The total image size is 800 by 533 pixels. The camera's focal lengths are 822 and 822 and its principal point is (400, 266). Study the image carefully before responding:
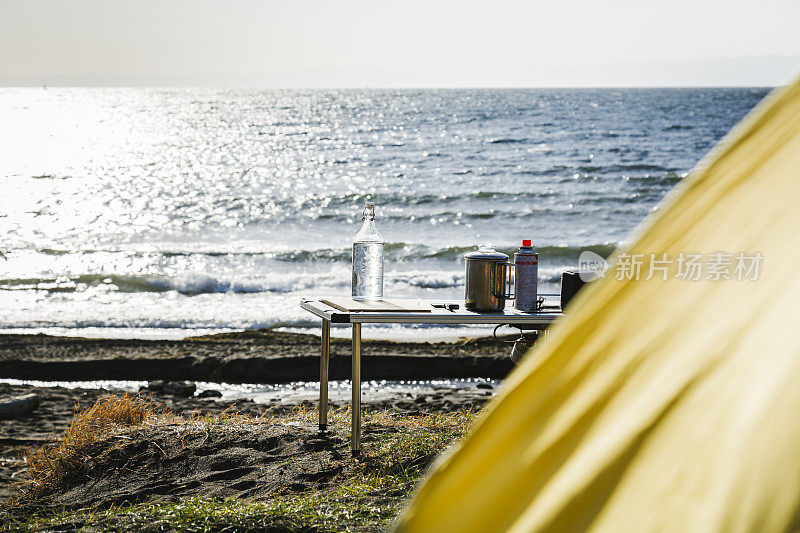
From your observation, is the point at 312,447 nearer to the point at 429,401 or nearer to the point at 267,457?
the point at 267,457

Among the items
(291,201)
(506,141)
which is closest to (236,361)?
(291,201)

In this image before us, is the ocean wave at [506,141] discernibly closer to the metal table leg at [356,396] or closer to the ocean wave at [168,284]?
the ocean wave at [168,284]

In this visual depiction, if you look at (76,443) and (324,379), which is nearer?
(76,443)

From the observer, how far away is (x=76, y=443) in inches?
177

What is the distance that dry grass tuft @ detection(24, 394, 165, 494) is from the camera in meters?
4.35

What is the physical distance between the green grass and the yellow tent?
2.80 meters

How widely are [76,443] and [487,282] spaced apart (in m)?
2.42

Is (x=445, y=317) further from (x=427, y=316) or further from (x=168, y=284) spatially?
(x=168, y=284)

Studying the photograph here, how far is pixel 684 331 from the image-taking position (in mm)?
526

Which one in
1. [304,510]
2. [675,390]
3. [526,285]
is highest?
[675,390]

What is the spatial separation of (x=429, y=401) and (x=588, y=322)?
20.6 feet

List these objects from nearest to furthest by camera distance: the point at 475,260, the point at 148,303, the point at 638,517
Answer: the point at 638,517 < the point at 475,260 < the point at 148,303

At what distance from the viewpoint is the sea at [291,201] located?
42.1ft

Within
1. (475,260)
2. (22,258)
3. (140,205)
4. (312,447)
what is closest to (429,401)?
(312,447)
